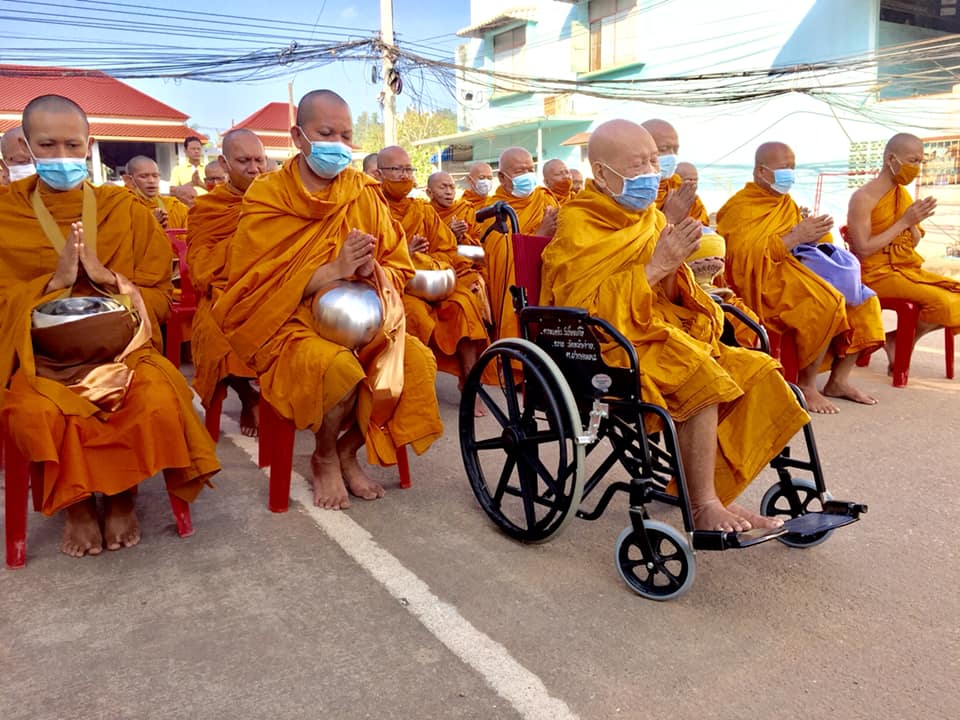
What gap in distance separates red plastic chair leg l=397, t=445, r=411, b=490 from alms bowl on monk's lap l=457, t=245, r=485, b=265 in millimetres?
2495

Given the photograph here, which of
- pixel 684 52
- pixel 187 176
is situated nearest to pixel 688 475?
pixel 187 176

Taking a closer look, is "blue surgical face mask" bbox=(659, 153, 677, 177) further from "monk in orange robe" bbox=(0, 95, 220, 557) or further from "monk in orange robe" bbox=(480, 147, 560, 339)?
"monk in orange robe" bbox=(0, 95, 220, 557)

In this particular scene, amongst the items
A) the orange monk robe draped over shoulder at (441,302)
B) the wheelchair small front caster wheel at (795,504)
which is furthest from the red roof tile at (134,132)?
the wheelchair small front caster wheel at (795,504)

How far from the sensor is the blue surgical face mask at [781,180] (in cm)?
572

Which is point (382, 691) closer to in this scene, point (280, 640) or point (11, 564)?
point (280, 640)

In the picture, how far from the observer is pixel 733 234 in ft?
19.4

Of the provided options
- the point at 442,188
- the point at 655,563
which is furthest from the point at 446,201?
the point at 655,563

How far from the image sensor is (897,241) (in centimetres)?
634

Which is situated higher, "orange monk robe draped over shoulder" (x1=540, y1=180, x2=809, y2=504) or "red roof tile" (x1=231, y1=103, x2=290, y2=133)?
"red roof tile" (x1=231, y1=103, x2=290, y2=133)

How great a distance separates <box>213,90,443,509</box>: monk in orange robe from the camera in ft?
12.3

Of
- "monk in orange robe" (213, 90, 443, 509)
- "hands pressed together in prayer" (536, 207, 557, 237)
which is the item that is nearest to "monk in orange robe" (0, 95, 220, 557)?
"monk in orange robe" (213, 90, 443, 509)

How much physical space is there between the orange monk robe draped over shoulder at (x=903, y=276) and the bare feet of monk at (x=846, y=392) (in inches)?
32.4

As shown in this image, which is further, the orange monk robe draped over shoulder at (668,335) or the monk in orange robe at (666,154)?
the monk in orange robe at (666,154)

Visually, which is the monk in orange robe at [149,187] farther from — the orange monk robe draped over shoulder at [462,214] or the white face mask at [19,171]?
the orange monk robe draped over shoulder at [462,214]
